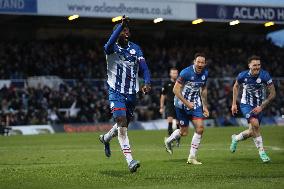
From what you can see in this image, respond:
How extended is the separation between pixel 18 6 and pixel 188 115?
23.6 meters

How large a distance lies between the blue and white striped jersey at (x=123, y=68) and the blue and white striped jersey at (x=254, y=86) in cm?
351

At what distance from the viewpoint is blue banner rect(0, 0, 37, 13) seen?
3559 centimetres

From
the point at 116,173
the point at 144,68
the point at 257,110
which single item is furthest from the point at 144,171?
the point at 257,110

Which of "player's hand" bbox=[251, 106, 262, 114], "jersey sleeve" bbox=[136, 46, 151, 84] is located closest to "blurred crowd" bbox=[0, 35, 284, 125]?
"player's hand" bbox=[251, 106, 262, 114]

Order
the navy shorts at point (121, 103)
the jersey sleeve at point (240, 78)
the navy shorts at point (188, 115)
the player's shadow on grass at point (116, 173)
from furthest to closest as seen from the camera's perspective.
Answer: the jersey sleeve at point (240, 78)
the navy shorts at point (188, 115)
the navy shorts at point (121, 103)
the player's shadow on grass at point (116, 173)

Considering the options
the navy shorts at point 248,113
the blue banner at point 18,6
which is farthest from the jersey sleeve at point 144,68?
the blue banner at point 18,6

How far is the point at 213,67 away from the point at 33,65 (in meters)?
13.0

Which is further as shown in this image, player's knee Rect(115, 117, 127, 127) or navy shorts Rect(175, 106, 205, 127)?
navy shorts Rect(175, 106, 205, 127)

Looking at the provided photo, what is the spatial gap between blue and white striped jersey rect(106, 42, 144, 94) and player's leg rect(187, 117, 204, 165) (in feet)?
7.49

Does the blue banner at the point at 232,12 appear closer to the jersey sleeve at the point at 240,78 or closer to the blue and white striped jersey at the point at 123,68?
the jersey sleeve at the point at 240,78

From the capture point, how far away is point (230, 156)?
15805 millimetres

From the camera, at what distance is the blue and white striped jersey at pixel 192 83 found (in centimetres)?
1437

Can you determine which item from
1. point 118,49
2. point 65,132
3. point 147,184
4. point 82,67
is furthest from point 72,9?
point 147,184

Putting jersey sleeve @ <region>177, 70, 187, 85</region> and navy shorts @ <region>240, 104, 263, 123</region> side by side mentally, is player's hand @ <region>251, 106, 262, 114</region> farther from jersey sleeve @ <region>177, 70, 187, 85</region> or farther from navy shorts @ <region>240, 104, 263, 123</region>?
jersey sleeve @ <region>177, 70, 187, 85</region>
